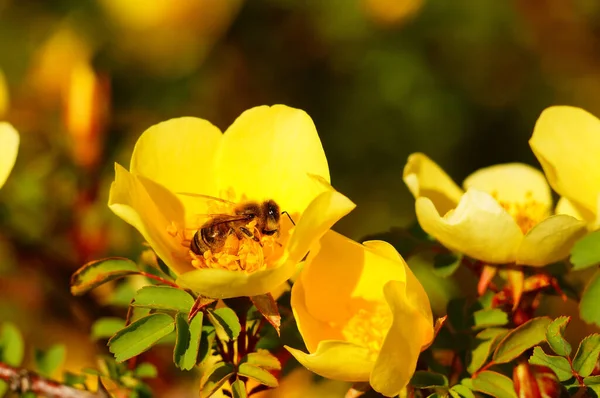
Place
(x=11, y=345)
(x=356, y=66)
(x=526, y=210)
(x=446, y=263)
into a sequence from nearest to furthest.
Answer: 1. (x=446, y=263)
2. (x=11, y=345)
3. (x=526, y=210)
4. (x=356, y=66)

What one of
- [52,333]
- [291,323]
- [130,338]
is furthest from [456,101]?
[130,338]

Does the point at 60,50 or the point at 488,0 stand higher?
the point at 488,0

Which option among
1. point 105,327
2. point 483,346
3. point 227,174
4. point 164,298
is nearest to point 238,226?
point 227,174

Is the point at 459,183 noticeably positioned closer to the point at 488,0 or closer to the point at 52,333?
the point at 488,0

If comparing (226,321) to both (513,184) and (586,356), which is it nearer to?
→ (586,356)

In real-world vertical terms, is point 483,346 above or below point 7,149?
below

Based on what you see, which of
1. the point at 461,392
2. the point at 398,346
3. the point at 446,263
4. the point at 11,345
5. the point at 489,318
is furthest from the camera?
the point at 11,345

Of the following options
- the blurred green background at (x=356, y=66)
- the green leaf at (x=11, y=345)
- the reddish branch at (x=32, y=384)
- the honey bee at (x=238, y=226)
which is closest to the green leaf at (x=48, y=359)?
the green leaf at (x=11, y=345)

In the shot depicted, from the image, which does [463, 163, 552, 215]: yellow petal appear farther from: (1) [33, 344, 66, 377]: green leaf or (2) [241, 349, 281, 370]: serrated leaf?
(1) [33, 344, 66, 377]: green leaf
